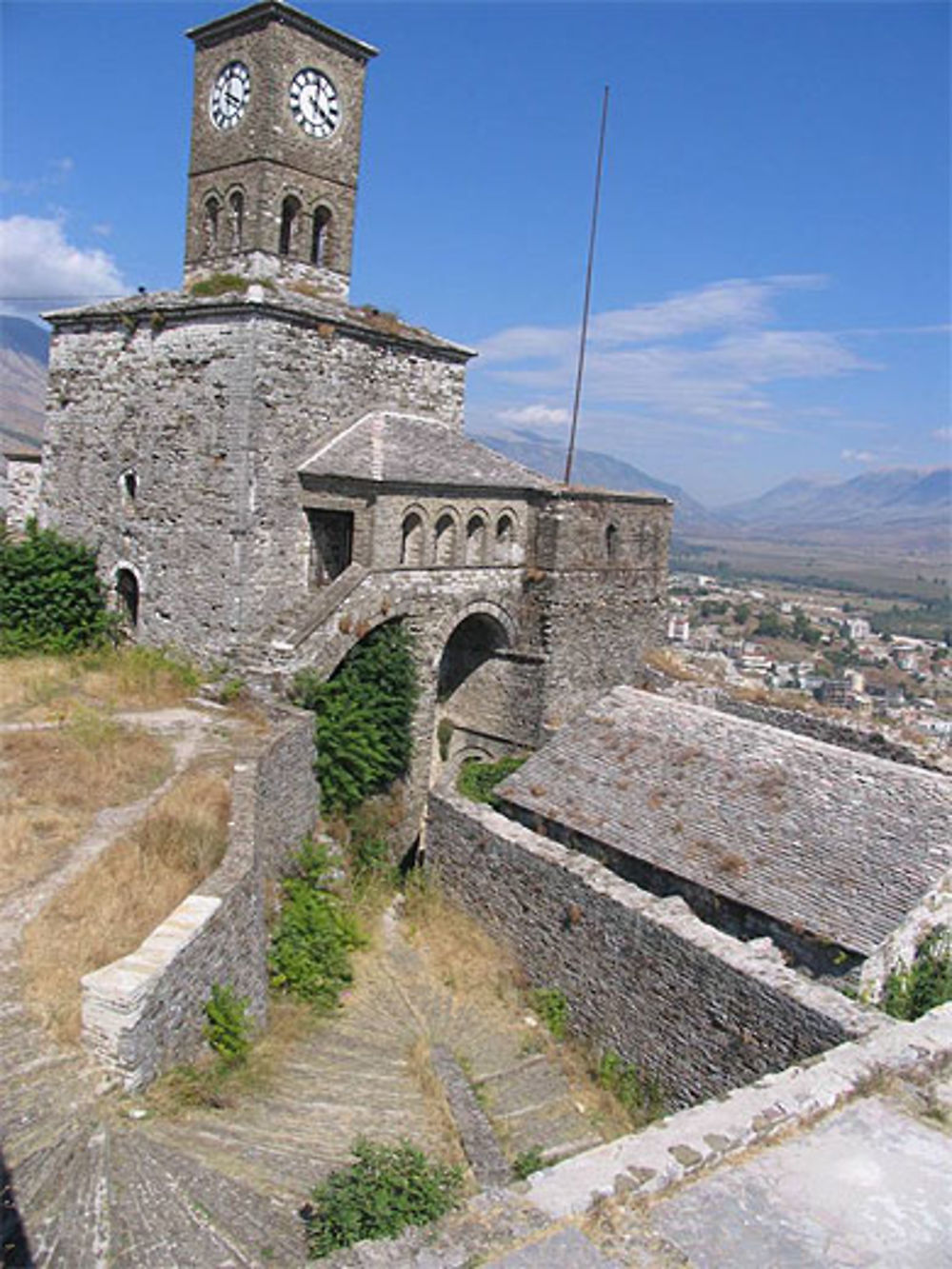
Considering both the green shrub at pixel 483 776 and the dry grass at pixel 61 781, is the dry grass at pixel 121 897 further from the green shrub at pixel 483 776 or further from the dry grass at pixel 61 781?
the green shrub at pixel 483 776

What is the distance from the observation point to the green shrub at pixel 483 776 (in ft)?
64.1

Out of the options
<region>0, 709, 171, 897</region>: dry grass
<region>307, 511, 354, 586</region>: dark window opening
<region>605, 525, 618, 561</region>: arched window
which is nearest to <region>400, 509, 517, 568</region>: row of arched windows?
<region>307, 511, 354, 586</region>: dark window opening

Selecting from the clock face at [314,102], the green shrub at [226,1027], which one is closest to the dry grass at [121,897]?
the green shrub at [226,1027]

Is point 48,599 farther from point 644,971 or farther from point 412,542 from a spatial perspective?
point 644,971

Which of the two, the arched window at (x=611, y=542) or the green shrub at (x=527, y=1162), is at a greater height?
the arched window at (x=611, y=542)

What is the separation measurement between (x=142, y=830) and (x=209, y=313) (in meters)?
10.2

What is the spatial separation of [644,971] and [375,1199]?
5.09 m

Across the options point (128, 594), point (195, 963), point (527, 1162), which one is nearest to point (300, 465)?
point (128, 594)

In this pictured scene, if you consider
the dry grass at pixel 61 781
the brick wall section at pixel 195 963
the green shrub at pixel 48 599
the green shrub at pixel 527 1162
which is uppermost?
the green shrub at pixel 48 599

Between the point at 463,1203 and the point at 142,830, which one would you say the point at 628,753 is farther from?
the point at 463,1203

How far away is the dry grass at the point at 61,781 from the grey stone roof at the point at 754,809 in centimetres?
592

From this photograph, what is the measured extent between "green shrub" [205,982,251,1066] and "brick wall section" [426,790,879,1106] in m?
4.45

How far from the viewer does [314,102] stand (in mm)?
20141

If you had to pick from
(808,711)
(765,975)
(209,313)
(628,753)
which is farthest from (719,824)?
(209,313)
